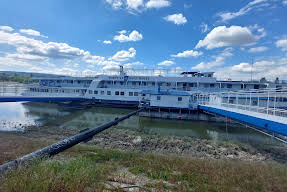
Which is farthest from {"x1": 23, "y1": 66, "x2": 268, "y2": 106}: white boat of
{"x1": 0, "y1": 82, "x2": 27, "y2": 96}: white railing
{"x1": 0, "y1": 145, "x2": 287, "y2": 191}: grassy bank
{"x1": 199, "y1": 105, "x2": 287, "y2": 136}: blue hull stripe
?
{"x1": 0, "y1": 145, "x2": 287, "y2": 191}: grassy bank

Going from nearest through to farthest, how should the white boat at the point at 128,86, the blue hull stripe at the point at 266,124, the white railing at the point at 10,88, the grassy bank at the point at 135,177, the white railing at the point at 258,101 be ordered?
the grassy bank at the point at 135,177
the blue hull stripe at the point at 266,124
the white railing at the point at 258,101
the white railing at the point at 10,88
the white boat at the point at 128,86

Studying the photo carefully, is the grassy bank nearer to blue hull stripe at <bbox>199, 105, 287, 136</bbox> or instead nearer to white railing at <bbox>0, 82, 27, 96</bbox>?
blue hull stripe at <bbox>199, 105, 287, 136</bbox>

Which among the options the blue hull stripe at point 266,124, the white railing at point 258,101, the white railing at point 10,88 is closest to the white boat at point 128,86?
the white railing at point 258,101

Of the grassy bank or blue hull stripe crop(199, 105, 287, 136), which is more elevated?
blue hull stripe crop(199, 105, 287, 136)

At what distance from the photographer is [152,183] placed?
3.81 meters

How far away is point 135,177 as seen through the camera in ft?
13.3

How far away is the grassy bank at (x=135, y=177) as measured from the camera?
2863 mm

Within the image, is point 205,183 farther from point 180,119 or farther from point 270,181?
point 180,119

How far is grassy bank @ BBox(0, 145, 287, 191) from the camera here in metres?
2.86

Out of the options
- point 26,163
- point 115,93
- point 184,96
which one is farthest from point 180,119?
point 26,163

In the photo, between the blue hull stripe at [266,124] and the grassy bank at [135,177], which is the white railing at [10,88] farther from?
the blue hull stripe at [266,124]

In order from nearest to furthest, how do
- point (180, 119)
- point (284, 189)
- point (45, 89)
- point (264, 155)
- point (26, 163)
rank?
point (26, 163)
point (284, 189)
point (264, 155)
point (180, 119)
point (45, 89)

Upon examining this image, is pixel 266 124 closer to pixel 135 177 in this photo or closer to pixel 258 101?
pixel 258 101

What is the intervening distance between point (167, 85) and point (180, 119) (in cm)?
884
